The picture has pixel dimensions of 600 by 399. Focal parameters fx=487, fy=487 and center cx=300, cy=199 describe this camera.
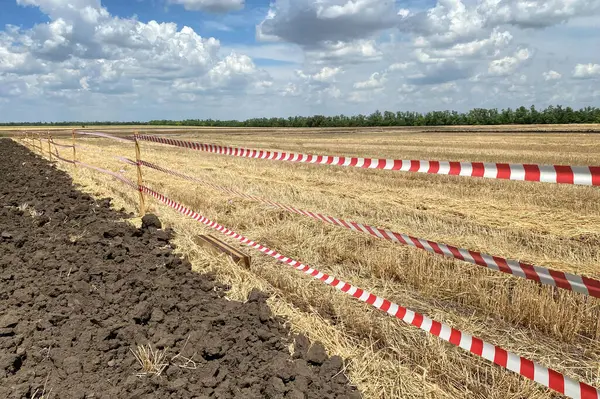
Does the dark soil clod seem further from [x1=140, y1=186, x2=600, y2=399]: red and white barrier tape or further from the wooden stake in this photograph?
[x1=140, y1=186, x2=600, y2=399]: red and white barrier tape

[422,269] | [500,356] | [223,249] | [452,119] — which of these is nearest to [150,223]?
[223,249]

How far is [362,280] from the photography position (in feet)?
18.9

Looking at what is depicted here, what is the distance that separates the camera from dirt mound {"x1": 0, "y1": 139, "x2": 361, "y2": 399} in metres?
3.37

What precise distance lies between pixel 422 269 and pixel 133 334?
132 inches

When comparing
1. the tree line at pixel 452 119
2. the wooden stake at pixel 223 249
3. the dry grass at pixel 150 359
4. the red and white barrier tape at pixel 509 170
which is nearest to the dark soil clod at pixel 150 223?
the wooden stake at pixel 223 249

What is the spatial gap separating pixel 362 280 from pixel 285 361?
2.29m

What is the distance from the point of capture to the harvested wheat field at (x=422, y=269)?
3826mm

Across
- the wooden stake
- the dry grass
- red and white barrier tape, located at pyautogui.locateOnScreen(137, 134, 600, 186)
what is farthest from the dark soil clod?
the dry grass

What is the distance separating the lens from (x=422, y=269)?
5816mm

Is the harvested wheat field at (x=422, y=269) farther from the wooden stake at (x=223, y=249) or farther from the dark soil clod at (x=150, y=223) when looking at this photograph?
the dark soil clod at (x=150, y=223)

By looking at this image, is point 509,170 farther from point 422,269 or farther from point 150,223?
point 150,223

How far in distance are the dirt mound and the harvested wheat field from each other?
0.37 metres

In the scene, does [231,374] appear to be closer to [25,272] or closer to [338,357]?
[338,357]

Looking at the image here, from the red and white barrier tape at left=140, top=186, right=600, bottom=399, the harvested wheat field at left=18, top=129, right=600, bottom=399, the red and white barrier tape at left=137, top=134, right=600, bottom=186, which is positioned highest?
the red and white barrier tape at left=137, top=134, right=600, bottom=186
